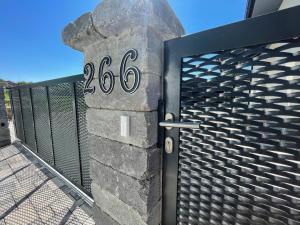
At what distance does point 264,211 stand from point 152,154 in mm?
635

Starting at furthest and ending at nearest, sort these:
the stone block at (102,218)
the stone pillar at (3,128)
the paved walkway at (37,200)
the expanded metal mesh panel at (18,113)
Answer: the stone pillar at (3,128), the expanded metal mesh panel at (18,113), the paved walkway at (37,200), the stone block at (102,218)

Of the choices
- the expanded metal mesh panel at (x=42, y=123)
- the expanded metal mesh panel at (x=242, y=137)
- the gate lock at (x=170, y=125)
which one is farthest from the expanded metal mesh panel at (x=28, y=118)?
the expanded metal mesh panel at (x=242, y=137)

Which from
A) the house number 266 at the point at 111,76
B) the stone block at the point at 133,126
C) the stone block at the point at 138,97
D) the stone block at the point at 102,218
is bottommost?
the stone block at the point at 102,218

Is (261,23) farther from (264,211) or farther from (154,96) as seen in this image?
(264,211)

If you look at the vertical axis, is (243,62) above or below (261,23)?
below

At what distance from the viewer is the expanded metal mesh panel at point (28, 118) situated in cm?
360

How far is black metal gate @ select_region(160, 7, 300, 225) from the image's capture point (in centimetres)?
64

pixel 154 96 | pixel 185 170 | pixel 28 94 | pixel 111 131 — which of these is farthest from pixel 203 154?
pixel 28 94

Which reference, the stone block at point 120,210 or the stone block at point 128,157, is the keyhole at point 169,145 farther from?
the stone block at point 120,210

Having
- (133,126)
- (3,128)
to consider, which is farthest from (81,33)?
(3,128)

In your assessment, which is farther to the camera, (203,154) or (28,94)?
(28,94)

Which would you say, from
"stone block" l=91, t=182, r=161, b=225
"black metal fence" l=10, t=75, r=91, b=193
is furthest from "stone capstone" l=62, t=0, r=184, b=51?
"stone block" l=91, t=182, r=161, b=225

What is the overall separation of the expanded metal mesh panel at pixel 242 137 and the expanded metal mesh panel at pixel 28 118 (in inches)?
159

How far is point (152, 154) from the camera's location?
0.99 meters
